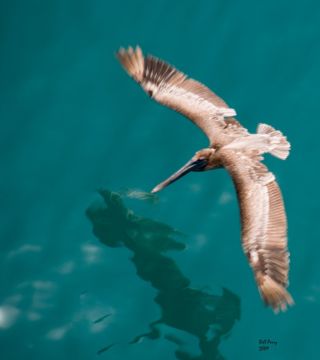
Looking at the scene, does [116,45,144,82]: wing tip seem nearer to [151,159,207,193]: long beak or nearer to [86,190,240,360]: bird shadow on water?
[151,159,207,193]: long beak

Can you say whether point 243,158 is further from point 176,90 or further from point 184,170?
point 176,90

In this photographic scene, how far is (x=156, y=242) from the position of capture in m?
13.4

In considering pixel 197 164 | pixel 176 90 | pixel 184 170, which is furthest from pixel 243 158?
pixel 176 90

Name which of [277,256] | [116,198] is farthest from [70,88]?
[277,256]

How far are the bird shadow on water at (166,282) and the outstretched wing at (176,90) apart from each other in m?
1.50

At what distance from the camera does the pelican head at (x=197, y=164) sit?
41.7 feet

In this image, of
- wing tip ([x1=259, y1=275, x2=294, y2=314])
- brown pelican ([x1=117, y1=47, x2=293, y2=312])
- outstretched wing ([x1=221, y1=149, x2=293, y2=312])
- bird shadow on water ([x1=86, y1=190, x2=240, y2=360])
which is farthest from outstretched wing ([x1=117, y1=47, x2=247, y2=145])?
wing tip ([x1=259, y1=275, x2=294, y2=314])

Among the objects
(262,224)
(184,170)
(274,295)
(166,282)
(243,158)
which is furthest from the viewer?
(166,282)

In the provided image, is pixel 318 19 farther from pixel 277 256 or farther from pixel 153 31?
pixel 277 256

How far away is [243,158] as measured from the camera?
12.4 m

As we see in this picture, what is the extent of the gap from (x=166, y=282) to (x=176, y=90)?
8.34 ft

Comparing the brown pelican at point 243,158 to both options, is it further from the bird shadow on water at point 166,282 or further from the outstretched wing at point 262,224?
the bird shadow on water at point 166,282

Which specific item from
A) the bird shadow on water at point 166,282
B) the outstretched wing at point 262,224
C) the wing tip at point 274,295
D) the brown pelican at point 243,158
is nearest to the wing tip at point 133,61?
the brown pelican at point 243,158

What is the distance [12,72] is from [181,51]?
2.58 meters
